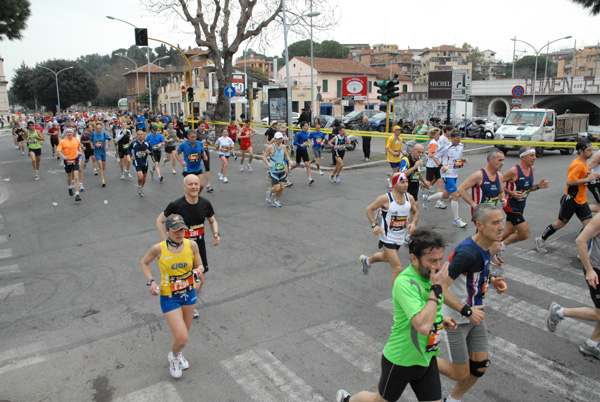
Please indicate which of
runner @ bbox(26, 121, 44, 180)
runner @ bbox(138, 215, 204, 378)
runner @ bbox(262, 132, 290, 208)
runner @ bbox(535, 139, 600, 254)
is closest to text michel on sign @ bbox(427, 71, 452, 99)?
runner @ bbox(262, 132, 290, 208)

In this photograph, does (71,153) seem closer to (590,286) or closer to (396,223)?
(396,223)

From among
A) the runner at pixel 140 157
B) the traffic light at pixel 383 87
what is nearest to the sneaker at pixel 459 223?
the runner at pixel 140 157

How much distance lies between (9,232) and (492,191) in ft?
32.9

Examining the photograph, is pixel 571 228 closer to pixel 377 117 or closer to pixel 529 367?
pixel 529 367

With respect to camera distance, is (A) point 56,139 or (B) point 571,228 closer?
(B) point 571,228

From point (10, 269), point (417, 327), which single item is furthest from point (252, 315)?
point (10, 269)

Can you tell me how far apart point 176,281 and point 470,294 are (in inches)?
107

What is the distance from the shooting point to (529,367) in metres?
4.62

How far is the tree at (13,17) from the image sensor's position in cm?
1943

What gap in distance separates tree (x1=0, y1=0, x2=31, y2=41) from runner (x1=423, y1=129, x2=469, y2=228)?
18891mm

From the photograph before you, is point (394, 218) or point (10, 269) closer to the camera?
point (394, 218)

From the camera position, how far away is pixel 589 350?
4.86 metres

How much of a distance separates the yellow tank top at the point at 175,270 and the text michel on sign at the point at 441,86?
958 inches

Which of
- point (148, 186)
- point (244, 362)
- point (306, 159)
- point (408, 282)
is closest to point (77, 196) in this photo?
point (148, 186)
